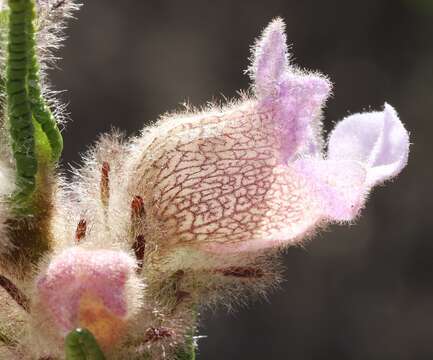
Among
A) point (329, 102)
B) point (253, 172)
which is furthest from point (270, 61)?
point (329, 102)

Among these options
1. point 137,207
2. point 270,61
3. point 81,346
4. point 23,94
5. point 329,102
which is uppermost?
point 329,102

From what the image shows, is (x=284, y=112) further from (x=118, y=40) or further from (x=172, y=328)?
(x=118, y=40)

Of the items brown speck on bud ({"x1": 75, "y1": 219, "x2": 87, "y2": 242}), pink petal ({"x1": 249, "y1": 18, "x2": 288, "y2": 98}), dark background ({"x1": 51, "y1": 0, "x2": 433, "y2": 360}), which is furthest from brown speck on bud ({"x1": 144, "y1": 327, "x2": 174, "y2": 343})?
dark background ({"x1": 51, "y1": 0, "x2": 433, "y2": 360})

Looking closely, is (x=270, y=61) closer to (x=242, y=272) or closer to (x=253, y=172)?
(x=253, y=172)

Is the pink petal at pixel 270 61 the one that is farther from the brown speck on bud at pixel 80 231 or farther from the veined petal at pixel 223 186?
the brown speck on bud at pixel 80 231

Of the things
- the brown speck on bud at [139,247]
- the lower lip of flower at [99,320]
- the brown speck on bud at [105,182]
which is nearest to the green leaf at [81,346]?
the lower lip of flower at [99,320]

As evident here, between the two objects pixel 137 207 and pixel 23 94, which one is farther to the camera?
pixel 137 207

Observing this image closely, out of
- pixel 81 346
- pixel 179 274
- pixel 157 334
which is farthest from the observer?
pixel 179 274
